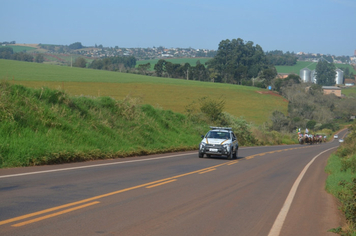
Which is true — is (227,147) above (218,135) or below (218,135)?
below

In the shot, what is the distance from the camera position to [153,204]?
30.1 ft

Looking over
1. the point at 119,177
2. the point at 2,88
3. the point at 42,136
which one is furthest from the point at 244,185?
the point at 2,88

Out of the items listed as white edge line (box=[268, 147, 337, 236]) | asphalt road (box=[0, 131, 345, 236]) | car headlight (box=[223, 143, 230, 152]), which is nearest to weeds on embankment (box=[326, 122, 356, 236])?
asphalt road (box=[0, 131, 345, 236])

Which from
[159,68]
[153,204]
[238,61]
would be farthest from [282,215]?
[238,61]

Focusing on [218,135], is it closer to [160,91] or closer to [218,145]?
[218,145]

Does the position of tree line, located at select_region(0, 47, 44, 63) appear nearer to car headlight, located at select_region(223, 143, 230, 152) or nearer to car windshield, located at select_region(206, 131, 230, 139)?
car windshield, located at select_region(206, 131, 230, 139)

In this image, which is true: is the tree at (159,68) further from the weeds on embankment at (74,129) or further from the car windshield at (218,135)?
the car windshield at (218,135)

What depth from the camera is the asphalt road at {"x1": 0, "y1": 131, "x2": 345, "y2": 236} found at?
721 cm

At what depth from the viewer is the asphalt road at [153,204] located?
7.21 meters

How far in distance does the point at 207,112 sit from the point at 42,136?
93.5 ft

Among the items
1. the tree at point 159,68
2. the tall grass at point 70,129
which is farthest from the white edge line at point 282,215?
the tree at point 159,68

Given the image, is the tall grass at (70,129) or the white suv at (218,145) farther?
the white suv at (218,145)

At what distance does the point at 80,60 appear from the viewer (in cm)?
14788

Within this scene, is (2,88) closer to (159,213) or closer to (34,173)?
(34,173)
